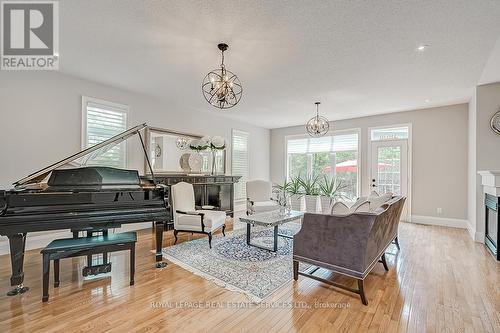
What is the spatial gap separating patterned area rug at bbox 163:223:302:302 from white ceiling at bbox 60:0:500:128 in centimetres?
273

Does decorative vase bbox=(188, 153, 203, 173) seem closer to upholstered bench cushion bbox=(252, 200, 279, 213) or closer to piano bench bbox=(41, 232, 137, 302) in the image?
upholstered bench cushion bbox=(252, 200, 279, 213)

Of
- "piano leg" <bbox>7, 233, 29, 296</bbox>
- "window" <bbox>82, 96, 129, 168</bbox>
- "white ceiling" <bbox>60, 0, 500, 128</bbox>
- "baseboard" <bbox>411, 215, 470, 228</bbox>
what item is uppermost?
"white ceiling" <bbox>60, 0, 500, 128</bbox>

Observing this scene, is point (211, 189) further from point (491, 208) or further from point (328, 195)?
point (491, 208)

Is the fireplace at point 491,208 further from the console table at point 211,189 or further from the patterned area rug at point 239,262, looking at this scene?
the console table at point 211,189

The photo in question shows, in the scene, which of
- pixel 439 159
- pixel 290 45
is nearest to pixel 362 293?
pixel 290 45

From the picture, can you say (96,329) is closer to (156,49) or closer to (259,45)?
(156,49)

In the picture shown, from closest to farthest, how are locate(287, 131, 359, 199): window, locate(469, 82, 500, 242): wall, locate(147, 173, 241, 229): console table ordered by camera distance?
locate(469, 82, 500, 242): wall → locate(147, 173, 241, 229): console table → locate(287, 131, 359, 199): window

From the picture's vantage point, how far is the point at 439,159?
5539mm

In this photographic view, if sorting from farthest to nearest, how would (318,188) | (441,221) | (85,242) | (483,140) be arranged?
1. (318,188)
2. (441,221)
3. (483,140)
4. (85,242)

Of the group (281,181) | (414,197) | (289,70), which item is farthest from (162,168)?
(414,197)

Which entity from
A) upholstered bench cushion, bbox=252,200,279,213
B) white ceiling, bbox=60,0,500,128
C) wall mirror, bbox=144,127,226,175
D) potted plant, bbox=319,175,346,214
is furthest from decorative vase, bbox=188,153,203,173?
potted plant, bbox=319,175,346,214

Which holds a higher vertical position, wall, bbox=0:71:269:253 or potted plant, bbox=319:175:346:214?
wall, bbox=0:71:269:253

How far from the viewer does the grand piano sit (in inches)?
89.4

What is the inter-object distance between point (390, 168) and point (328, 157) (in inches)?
67.8
